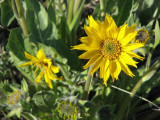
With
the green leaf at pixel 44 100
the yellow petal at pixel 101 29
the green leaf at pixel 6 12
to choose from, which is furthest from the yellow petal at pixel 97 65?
the green leaf at pixel 6 12

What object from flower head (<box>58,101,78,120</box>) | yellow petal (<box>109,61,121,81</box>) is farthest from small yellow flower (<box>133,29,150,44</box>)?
flower head (<box>58,101,78,120</box>)

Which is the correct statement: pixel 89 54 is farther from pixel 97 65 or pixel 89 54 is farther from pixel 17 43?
pixel 17 43

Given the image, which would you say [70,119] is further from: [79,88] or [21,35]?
[21,35]

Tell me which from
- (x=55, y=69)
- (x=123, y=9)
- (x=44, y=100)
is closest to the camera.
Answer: (x=55, y=69)

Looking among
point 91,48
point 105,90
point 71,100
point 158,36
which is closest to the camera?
point 91,48

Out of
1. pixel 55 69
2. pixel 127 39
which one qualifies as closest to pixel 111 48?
pixel 127 39

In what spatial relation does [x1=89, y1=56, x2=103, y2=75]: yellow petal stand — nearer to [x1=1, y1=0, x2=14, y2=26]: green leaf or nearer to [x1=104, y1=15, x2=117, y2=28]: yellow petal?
[x1=104, y1=15, x2=117, y2=28]: yellow petal

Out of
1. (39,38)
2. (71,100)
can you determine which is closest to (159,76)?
(71,100)
